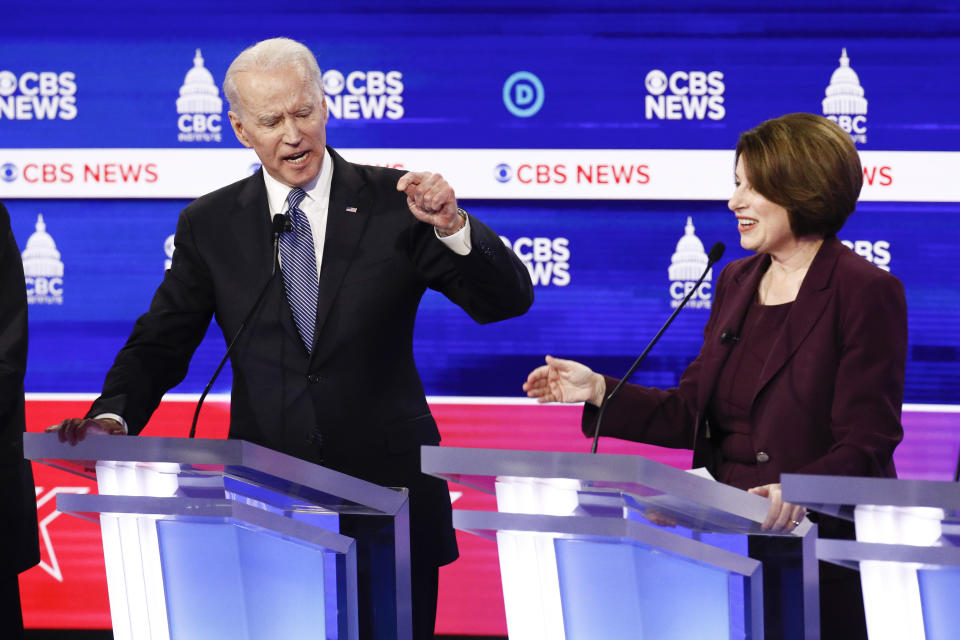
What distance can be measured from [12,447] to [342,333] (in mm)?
764

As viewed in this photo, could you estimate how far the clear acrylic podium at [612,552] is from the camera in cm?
146

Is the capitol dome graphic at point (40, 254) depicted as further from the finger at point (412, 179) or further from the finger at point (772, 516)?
the finger at point (772, 516)

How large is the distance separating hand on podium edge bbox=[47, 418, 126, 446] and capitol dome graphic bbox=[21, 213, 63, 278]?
2088 millimetres

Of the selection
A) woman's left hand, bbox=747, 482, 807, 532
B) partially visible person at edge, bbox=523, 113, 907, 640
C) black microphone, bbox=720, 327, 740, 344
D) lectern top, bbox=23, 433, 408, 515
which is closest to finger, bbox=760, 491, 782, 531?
woman's left hand, bbox=747, 482, 807, 532

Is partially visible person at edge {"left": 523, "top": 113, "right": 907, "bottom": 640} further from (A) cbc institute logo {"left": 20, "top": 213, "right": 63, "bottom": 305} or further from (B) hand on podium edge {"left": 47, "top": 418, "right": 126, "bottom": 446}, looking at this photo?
(A) cbc institute logo {"left": 20, "top": 213, "right": 63, "bottom": 305}

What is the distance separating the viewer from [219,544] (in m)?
1.58

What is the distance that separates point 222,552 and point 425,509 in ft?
2.28

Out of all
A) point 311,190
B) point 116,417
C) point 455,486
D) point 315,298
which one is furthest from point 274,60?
point 455,486

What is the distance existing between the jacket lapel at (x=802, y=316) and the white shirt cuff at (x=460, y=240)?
0.62m

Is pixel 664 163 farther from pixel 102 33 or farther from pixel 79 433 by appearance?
pixel 79 433

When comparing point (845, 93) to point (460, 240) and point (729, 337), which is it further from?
point (460, 240)

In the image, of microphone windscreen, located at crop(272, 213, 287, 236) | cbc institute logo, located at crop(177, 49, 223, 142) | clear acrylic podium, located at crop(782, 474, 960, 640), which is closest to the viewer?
clear acrylic podium, located at crop(782, 474, 960, 640)

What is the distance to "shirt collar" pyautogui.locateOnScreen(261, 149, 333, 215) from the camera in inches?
95.1

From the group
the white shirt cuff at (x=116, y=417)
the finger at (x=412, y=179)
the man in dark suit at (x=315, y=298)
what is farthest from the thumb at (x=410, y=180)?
the white shirt cuff at (x=116, y=417)
